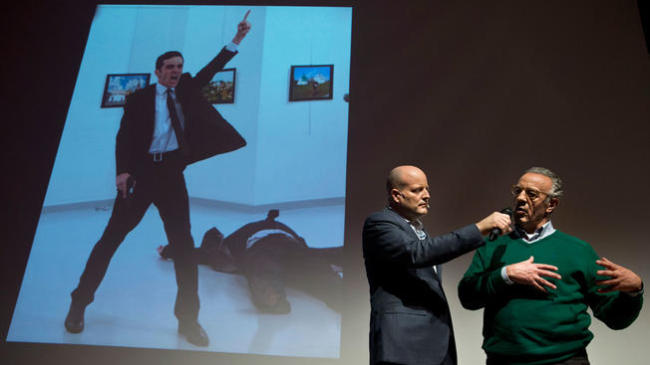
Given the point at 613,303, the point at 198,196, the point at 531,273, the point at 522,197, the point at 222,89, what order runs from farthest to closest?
the point at 222,89 → the point at 198,196 → the point at 522,197 → the point at 613,303 → the point at 531,273

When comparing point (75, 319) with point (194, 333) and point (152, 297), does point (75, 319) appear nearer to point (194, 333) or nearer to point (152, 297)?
point (152, 297)

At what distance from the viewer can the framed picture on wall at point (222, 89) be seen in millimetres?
3404

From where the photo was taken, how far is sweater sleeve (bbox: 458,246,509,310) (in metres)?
1.63

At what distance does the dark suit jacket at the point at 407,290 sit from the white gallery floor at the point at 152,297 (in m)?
1.33

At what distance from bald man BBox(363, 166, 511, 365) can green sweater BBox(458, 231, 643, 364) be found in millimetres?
158

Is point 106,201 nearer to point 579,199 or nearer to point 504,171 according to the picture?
point 504,171

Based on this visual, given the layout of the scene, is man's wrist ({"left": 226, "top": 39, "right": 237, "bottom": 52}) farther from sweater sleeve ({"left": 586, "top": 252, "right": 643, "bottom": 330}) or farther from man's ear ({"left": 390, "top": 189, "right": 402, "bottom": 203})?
sweater sleeve ({"left": 586, "top": 252, "right": 643, "bottom": 330})

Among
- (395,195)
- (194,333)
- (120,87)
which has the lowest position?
(194,333)

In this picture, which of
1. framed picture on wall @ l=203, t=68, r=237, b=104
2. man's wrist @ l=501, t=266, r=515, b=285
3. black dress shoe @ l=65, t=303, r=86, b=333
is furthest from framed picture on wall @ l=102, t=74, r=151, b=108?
man's wrist @ l=501, t=266, r=515, b=285

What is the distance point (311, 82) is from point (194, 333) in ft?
5.68

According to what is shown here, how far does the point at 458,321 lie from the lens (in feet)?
9.87

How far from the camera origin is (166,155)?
3309 millimetres

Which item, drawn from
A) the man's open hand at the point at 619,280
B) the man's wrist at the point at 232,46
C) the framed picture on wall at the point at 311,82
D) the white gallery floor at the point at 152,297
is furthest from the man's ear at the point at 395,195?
the man's wrist at the point at 232,46

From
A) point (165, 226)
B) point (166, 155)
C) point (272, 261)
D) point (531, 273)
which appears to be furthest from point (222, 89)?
point (531, 273)
